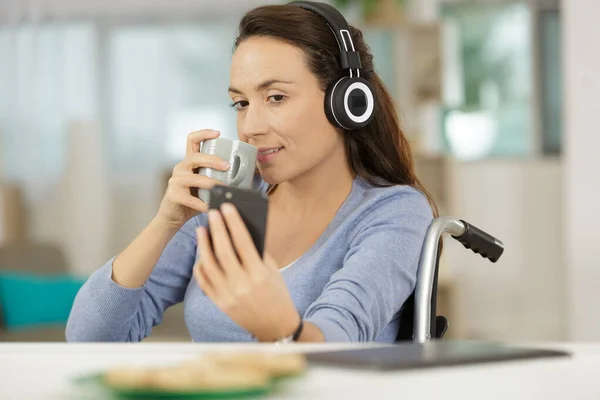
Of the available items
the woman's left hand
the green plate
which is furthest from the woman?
the green plate

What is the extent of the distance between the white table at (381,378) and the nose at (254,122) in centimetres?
71

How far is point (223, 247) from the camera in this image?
36.6 inches

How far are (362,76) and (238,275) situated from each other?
2.33ft

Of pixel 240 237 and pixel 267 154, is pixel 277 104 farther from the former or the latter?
pixel 240 237

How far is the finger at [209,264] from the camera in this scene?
0.95m

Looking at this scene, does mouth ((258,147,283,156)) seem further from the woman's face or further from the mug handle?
the mug handle

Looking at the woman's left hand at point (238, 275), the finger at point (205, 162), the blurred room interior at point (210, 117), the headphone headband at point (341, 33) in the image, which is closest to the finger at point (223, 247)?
Answer: the woman's left hand at point (238, 275)

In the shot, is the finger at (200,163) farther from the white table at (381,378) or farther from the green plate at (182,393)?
the green plate at (182,393)

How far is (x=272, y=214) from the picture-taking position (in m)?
1.62

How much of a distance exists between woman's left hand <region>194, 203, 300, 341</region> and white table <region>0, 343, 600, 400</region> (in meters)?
0.17

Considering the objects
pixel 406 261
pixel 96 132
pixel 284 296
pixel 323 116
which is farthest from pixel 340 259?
pixel 96 132

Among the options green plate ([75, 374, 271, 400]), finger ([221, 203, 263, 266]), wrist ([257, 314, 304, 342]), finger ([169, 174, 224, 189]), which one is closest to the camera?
green plate ([75, 374, 271, 400])

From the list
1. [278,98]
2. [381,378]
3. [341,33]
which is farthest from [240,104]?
[381,378]

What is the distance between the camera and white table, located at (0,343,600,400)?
599 mm
